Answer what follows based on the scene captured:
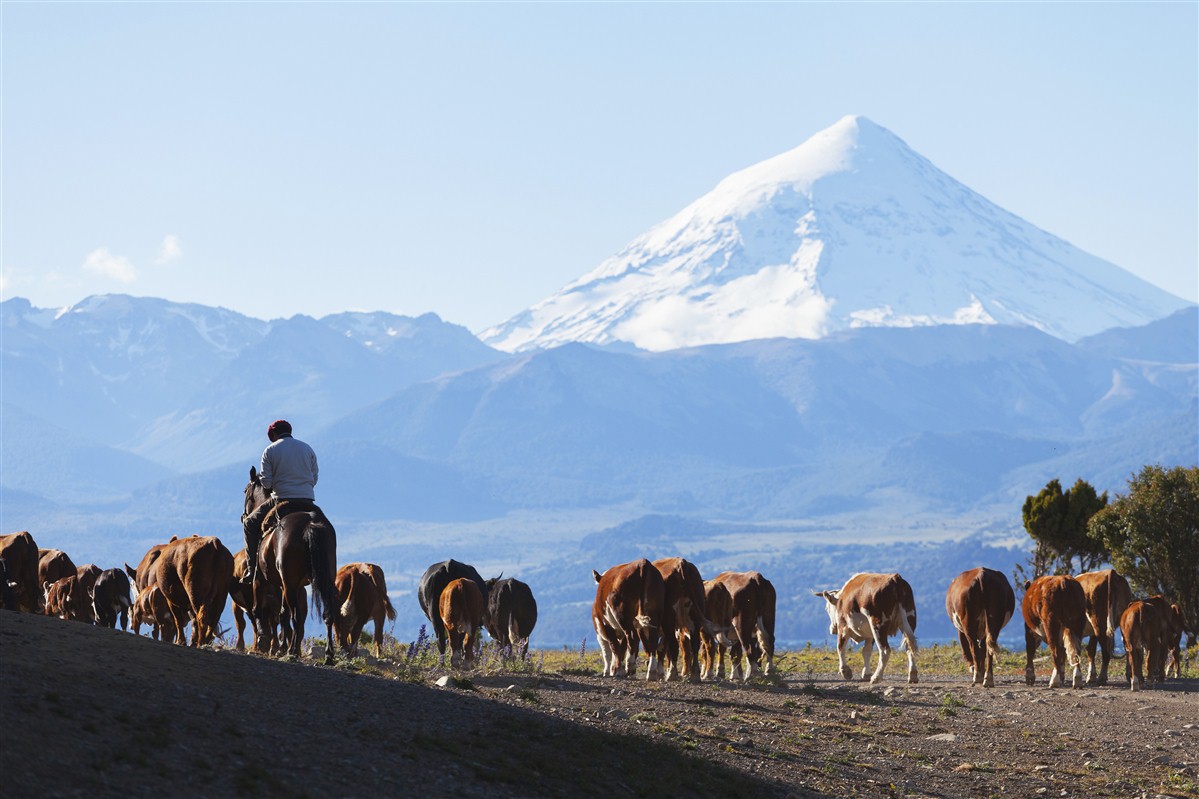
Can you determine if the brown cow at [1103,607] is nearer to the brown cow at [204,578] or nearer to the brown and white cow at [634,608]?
the brown and white cow at [634,608]

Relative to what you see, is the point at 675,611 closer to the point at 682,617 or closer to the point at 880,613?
the point at 682,617

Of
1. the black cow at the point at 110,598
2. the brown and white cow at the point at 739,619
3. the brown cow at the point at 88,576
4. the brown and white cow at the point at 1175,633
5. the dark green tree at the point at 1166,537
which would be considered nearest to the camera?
the brown and white cow at the point at 739,619

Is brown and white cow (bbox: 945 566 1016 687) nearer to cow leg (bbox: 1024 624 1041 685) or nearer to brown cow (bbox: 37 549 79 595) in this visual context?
cow leg (bbox: 1024 624 1041 685)

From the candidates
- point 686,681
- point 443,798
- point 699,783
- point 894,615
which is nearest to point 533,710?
point 699,783

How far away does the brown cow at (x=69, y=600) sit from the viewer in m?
31.8

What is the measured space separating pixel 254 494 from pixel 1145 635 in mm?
15647

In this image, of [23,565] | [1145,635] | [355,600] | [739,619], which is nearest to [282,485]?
[355,600]

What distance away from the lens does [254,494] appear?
81.6ft

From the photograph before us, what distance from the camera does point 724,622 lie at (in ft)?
99.7

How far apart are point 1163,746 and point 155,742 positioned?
1386 cm

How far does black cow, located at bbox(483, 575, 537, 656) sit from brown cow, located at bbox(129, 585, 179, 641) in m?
5.68

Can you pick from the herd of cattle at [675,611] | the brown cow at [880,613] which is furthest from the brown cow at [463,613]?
the brown cow at [880,613]

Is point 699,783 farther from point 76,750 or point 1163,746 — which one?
point 1163,746

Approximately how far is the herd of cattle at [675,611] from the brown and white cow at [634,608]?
0.02 meters
